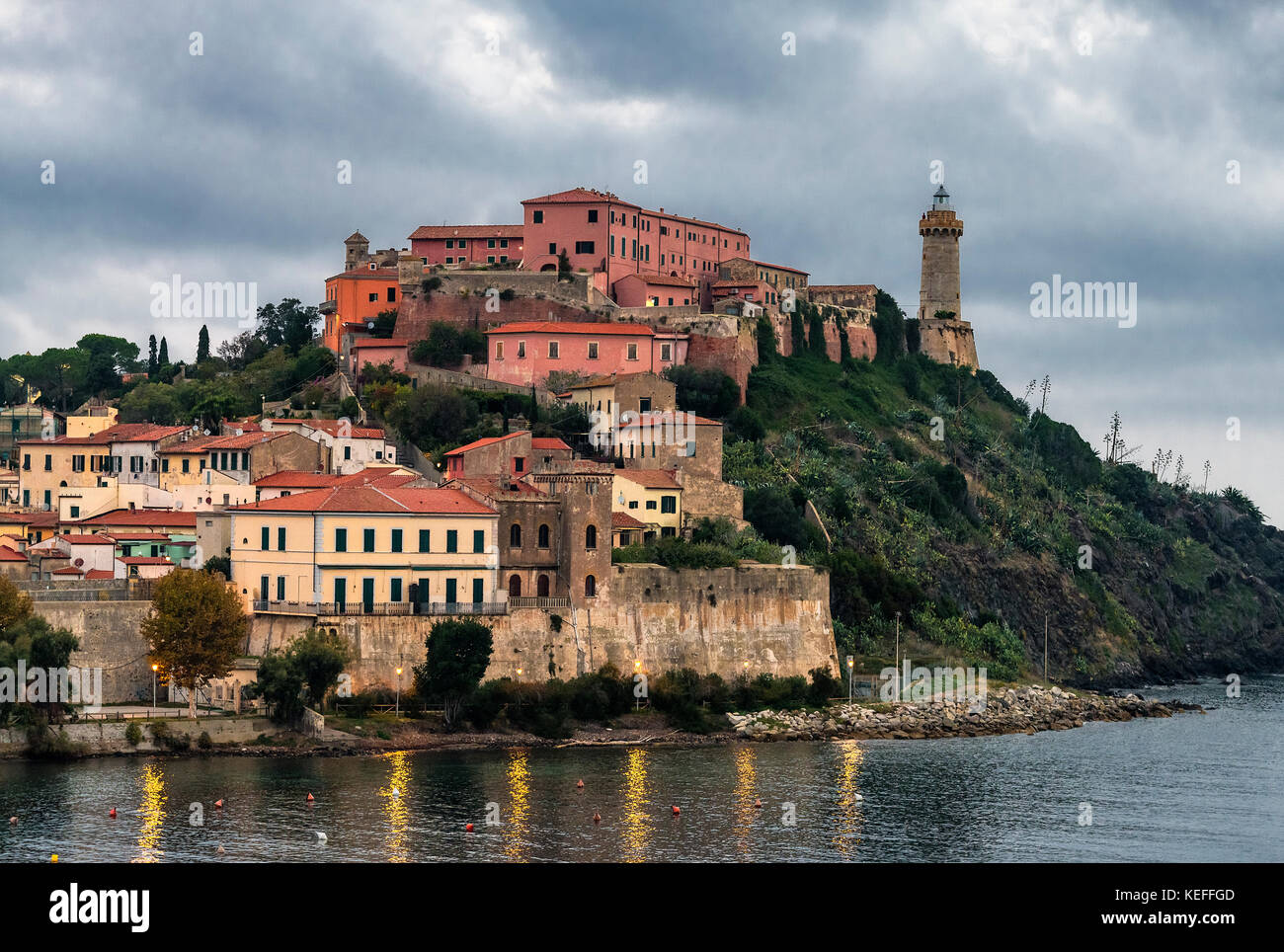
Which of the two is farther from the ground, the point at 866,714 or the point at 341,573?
the point at 341,573

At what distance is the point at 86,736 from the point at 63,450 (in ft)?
95.0

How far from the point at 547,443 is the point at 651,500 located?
5.89 metres

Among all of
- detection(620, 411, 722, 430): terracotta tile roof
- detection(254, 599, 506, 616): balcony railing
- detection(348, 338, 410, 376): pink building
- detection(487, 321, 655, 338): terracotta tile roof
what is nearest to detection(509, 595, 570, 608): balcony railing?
detection(254, 599, 506, 616): balcony railing

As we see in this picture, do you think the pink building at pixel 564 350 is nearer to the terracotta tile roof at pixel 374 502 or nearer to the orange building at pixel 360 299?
the orange building at pixel 360 299

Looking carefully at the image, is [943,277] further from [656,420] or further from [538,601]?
[538,601]

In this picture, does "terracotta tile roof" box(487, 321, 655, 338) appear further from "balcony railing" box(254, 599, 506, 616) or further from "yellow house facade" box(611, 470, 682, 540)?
"balcony railing" box(254, 599, 506, 616)

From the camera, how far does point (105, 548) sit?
62.3 meters

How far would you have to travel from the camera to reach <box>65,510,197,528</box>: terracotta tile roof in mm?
66000

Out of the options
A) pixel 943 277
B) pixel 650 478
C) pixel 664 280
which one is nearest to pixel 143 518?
pixel 650 478

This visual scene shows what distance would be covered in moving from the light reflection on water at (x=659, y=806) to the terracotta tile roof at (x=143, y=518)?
16308mm
